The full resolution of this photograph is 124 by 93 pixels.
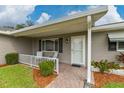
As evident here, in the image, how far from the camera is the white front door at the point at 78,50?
33.6 feet

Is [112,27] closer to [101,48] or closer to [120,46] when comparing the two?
[120,46]

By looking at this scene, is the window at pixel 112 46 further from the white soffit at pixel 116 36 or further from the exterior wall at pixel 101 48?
the white soffit at pixel 116 36

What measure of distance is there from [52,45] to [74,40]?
260cm

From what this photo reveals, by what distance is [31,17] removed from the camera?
139 ft

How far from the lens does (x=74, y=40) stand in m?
10.8

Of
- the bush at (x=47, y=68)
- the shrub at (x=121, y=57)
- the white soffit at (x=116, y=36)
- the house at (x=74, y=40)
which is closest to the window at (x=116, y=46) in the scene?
the house at (x=74, y=40)

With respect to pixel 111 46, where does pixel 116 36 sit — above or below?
above

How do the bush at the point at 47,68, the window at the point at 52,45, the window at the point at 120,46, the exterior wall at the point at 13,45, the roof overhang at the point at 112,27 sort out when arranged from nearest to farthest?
the bush at the point at 47,68, the roof overhang at the point at 112,27, the window at the point at 120,46, the exterior wall at the point at 13,45, the window at the point at 52,45

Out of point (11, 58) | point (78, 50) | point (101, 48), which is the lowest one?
point (11, 58)

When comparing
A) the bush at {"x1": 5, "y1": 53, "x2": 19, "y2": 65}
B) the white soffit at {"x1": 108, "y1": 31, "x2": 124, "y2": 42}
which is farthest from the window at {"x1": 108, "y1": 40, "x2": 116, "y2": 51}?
the bush at {"x1": 5, "y1": 53, "x2": 19, "y2": 65}

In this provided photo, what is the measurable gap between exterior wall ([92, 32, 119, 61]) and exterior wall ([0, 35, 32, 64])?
6.89m

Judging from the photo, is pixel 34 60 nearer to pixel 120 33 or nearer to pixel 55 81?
pixel 55 81

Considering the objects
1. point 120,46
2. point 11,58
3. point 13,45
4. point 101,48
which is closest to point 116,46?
point 120,46
